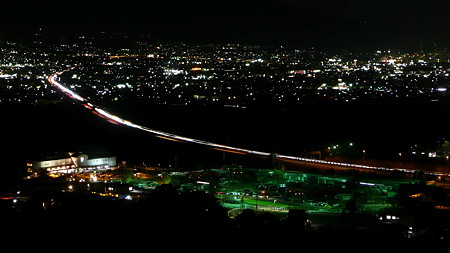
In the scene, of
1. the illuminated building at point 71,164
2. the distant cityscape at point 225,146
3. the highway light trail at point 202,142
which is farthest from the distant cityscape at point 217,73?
the illuminated building at point 71,164

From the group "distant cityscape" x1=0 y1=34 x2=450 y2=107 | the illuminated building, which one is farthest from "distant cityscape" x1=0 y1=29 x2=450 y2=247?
"distant cityscape" x1=0 y1=34 x2=450 y2=107

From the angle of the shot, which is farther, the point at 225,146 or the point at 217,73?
the point at 217,73

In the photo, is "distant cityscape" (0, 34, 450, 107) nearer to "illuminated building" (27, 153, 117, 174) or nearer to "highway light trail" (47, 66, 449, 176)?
"highway light trail" (47, 66, 449, 176)

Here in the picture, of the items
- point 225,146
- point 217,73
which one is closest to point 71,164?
point 225,146

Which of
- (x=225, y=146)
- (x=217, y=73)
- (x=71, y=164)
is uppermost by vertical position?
(x=217, y=73)

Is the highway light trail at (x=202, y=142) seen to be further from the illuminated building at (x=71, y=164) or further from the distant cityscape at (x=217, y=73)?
the illuminated building at (x=71, y=164)

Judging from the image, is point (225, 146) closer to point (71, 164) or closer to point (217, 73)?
point (71, 164)

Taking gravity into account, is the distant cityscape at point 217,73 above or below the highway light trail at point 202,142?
above

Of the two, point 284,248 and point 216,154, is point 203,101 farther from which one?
point 284,248
